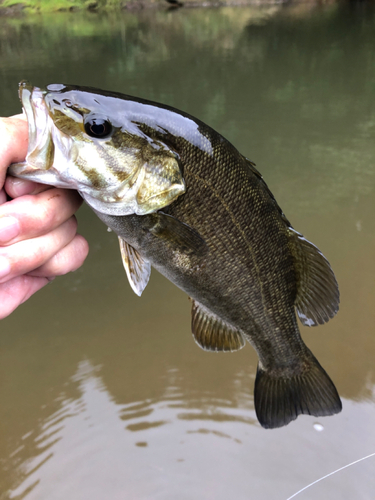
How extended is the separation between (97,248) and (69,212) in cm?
266

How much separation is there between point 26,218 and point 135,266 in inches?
15.5

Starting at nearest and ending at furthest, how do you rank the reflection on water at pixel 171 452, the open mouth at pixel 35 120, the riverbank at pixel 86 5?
the open mouth at pixel 35 120
the reflection on water at pixel 171 452
the riverbank at pixel 86 5

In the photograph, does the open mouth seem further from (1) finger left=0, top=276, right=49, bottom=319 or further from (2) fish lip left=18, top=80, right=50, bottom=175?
(1) finger left=0, top=276, right=49, bottom=319

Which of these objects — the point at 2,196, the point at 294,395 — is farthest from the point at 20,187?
the point at 294,395

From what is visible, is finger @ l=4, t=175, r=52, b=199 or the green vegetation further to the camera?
the green vegetation

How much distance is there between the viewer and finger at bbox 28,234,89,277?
1.46 metres

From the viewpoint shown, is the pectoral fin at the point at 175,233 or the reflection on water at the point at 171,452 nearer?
the pectoral fin at the point at 175,233

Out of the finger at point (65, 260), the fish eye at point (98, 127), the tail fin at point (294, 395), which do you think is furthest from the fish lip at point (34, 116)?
the tail fin at point (294, 395)

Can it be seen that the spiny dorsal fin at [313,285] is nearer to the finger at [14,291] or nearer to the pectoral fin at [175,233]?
the pectoral fin at [175,233]

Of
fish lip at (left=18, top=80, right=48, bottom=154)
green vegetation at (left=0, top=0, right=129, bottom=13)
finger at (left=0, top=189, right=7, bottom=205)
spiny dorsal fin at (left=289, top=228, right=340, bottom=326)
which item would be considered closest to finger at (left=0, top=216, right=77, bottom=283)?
finger at (left=0, top=189, right=7, bottom=205)

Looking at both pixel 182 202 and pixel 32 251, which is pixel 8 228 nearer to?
pixel 32 251

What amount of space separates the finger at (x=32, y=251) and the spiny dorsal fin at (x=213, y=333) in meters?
0.58

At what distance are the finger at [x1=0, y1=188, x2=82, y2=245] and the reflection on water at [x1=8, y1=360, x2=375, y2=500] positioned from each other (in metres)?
1.64

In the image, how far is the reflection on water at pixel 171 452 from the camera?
7.38ft
